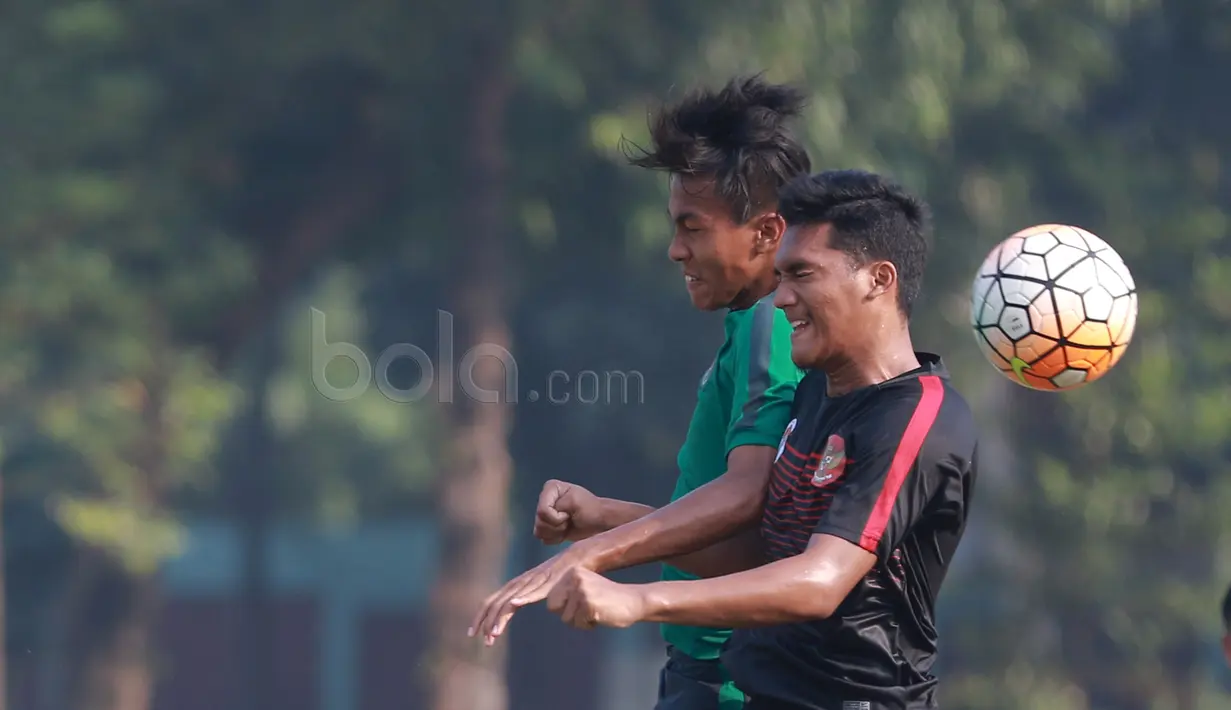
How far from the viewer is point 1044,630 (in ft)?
48.6

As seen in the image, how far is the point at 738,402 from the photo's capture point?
317 cm

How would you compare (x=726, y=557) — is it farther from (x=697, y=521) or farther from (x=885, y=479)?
(x=885, y=479)

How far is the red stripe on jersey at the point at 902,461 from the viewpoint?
2.69 m

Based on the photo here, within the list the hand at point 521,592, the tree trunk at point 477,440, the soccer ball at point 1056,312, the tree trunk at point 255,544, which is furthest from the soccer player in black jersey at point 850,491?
the tree trunk at point 255,544

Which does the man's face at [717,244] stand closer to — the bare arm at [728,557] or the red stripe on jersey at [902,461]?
the bare arm at [728,557]


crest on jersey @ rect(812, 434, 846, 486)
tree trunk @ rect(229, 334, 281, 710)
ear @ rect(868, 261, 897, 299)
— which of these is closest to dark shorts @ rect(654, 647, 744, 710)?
crest on jersey @ rect(812, 434, 846, 486)

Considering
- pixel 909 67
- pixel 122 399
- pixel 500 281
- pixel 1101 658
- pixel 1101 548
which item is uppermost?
pixel 909 67

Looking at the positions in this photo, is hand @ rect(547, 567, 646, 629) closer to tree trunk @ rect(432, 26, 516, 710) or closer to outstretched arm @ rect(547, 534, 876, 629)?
outstretched arm @ rect(547, 534, 876, 629)

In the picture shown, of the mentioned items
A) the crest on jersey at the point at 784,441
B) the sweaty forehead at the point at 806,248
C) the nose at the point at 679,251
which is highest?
the nose at the point at 679,251

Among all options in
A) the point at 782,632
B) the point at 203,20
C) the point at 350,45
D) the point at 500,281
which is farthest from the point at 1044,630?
the point at 782,632

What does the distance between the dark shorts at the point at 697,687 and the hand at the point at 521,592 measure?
2.07 feet

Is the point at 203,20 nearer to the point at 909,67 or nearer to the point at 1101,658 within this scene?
the point at 909,67

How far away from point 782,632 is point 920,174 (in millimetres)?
11079

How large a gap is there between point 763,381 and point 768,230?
1.33 feet
